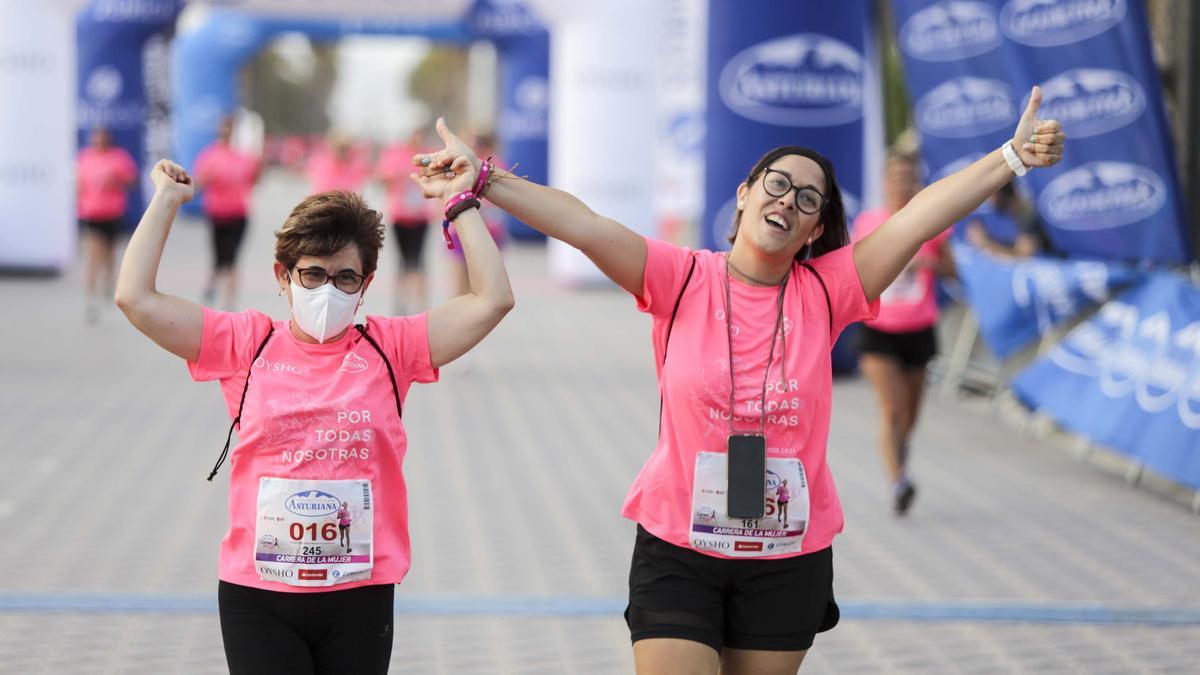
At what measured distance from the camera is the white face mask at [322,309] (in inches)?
125

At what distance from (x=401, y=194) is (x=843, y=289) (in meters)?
10.3

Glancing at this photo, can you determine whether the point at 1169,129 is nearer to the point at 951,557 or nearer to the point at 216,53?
the point at 951,557

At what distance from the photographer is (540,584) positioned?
6.16 meters

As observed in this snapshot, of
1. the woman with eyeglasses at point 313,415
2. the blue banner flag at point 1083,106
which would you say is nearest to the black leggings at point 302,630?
the woman with eyeglasses at point 313,415

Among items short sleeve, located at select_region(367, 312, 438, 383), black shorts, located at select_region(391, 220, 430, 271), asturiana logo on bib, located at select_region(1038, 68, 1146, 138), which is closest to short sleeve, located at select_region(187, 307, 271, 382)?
short sleeve, located at select_region(367, 312, 438, 383)

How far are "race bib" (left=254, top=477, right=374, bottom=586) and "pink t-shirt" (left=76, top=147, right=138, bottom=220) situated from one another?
11.7 metres

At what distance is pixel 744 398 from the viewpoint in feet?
11.1

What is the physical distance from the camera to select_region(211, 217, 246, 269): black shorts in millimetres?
14086

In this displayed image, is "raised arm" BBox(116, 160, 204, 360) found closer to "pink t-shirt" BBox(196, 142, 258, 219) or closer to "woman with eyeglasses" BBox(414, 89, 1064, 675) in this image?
"woman with eyeglasses" BBox(414, 89, 1064, 675)

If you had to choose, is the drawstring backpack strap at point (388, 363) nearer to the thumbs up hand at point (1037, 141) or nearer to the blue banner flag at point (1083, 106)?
the thumbs up hand at point (1037, 141)

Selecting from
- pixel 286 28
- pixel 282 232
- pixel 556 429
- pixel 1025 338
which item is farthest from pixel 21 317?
pixel 286 28

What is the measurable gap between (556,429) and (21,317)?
706 cm

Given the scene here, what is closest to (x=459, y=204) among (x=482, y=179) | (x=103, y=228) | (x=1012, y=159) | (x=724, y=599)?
(x=482, y=179)

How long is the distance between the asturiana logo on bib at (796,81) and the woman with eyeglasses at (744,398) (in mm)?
8240
